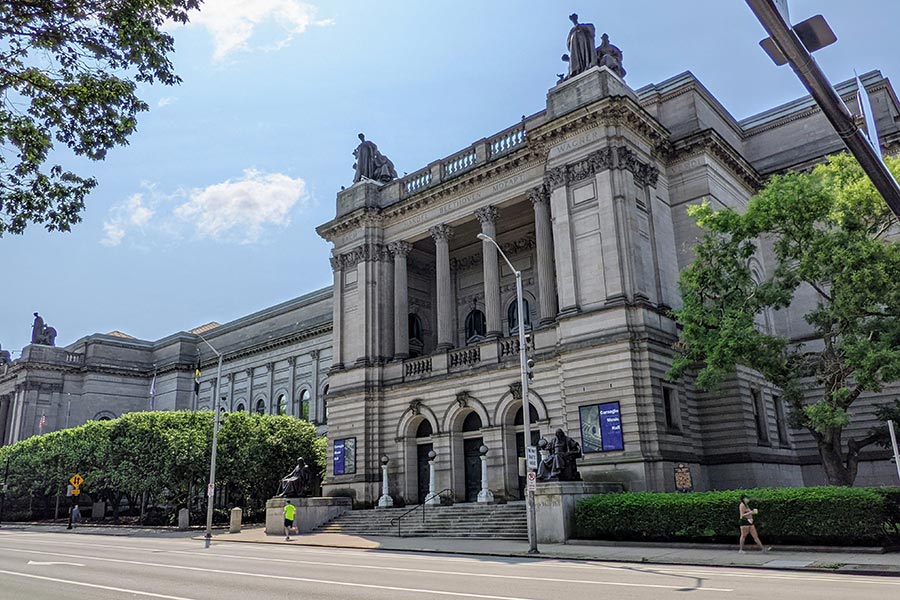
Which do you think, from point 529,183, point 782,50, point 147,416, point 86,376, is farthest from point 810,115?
point 86,376

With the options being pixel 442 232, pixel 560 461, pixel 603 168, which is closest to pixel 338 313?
pixel 442 232

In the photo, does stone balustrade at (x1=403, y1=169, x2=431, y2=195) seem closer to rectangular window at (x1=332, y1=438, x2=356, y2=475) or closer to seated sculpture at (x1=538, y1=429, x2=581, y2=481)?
rectangular window at (x1=332, y1=438, x2=356, y2=475)

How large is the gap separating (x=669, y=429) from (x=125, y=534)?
32.2 meters

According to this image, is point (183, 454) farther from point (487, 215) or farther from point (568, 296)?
point (568, 296)

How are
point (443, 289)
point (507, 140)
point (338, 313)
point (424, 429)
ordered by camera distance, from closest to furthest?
point (507, 140) → point (424, 429) → point (443, 289) → point (338, 313)

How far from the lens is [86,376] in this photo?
82438mm

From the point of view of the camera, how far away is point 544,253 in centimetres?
3672

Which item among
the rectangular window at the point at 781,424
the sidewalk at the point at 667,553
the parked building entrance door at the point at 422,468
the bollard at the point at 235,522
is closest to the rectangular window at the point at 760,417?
the rectangular window at the point at 781,424

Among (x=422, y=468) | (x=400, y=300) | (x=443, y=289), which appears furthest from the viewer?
(x=400, y=300)

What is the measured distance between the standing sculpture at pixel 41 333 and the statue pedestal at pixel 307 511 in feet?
200

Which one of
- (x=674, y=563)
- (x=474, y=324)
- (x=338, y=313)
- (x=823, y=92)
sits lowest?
(x=674, y=563)

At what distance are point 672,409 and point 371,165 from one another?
25489 mm

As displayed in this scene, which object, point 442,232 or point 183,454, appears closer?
point 442,232

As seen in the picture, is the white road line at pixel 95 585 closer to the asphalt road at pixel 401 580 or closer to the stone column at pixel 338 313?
the asphalt road at pixel 401 580
